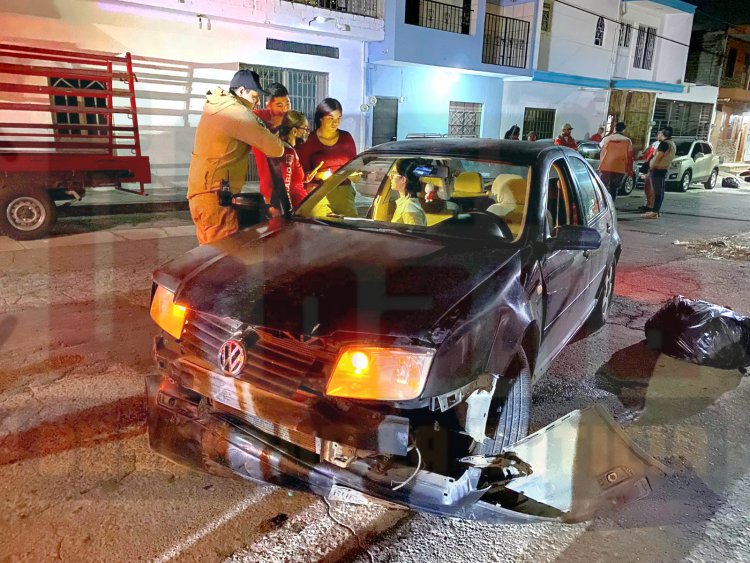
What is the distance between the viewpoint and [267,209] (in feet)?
13.7

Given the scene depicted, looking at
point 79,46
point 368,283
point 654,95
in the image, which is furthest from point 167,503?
point 654,95

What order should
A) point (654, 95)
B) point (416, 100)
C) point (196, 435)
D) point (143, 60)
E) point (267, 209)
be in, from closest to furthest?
point (196, 435) < point (267, 209) < point (143, 60) < point (416, 100) < point (654, 95)

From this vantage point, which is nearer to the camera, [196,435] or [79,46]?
[196,435]

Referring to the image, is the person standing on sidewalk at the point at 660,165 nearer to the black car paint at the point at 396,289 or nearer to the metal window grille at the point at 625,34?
the black car paint at the point at 396,289

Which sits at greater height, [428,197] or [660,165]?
[428,197]

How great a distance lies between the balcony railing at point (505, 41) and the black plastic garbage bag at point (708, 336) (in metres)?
17.1

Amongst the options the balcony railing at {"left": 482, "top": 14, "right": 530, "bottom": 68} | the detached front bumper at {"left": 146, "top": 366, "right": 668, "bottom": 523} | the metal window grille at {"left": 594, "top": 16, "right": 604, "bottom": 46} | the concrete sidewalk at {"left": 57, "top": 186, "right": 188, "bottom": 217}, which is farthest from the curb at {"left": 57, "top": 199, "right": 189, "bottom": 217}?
the metal window grille at {"left": 594, "top": 16, "right": 604, "bottom": 46}

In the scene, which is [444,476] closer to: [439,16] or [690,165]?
[439,16]

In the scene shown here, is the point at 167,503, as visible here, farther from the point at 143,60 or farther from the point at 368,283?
the point at 143,60

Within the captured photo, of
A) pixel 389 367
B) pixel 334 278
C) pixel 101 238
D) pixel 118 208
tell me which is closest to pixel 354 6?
pixel 118 208

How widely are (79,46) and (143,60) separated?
1.20 m

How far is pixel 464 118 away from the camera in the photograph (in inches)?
758

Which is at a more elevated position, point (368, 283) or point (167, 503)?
point (368, 283)

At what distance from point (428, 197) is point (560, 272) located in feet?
3.14
